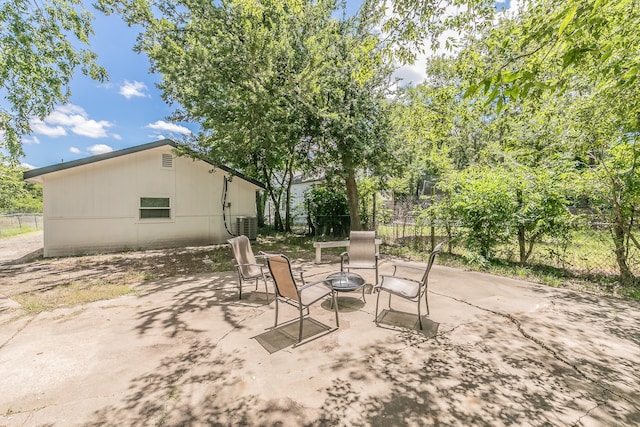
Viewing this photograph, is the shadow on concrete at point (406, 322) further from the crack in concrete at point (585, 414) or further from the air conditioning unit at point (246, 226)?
the air conditioning unit at point (246, 226)

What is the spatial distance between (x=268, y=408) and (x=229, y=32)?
29.0ft

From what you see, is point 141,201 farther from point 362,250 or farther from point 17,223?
point 17,223

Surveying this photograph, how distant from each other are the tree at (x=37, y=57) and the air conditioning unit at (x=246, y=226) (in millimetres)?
6677

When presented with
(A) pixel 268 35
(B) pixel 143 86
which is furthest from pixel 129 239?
(A) pixel 268 35

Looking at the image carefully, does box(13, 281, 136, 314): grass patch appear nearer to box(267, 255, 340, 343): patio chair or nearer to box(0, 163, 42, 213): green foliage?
box(267, 255, 340, 343): patio chair

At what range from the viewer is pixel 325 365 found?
9.23ft

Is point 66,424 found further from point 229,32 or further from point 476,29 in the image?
point 229,32

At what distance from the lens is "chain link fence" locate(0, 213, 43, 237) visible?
16.6m

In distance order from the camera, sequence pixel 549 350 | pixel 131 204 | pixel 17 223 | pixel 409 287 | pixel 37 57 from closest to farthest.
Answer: pixel 549 350
pixel 409 287
pixel 37 57
pixel 131 204
pixel 17 223

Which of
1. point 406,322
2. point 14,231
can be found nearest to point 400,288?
point 406,322

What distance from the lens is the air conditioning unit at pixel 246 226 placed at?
11.6 m

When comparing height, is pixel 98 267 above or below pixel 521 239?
below

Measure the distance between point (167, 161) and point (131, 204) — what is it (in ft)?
6.73

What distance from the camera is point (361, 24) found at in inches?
354
